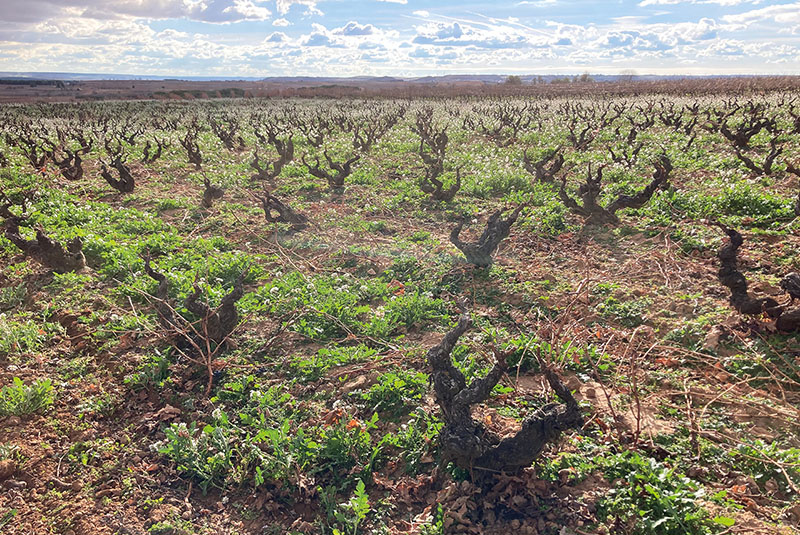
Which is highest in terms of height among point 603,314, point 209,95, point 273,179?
point 209,95

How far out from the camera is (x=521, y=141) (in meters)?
20.4

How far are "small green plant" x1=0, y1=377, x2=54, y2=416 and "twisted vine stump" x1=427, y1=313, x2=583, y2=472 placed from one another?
461 centimetres

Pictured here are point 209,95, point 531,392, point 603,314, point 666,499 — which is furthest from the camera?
point 209,95

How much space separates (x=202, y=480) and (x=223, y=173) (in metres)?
13.8

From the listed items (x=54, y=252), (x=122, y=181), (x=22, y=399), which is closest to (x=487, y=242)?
(x=22, y=399)

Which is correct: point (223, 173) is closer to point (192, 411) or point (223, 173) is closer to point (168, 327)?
point (168, 327)

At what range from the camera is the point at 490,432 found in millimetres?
4191

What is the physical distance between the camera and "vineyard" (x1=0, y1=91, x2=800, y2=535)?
3.88 meters

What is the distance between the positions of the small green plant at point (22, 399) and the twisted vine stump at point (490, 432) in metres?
4.61

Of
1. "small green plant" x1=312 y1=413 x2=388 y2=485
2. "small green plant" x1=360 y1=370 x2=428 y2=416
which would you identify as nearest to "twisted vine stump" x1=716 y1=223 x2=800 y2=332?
"small green plant" x1=360 y1=370 x2=428 y2=416

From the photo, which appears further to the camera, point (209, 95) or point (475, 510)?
point (209, 95)

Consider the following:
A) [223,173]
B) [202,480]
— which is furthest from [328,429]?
[223,173]

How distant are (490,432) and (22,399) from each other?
5198 millimetres

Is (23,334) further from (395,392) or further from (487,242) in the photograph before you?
(487,242)
